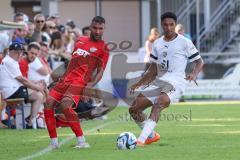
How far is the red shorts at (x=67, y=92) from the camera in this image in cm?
1396

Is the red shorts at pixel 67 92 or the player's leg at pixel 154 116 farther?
the red shorts at pixel 67 92

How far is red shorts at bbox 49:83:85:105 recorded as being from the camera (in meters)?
14.0

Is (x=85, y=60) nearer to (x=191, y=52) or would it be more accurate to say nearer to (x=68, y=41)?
(x=191, y=52)

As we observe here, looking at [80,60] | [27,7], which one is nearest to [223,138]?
[80,60]

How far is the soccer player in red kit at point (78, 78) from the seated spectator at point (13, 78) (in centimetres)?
480

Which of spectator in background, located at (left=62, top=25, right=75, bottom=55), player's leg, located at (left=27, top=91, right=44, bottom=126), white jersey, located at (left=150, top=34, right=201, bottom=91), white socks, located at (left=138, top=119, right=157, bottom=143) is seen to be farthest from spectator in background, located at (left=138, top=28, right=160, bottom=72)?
white socks, located at (left=138, top=119, right=157, bottom=143)

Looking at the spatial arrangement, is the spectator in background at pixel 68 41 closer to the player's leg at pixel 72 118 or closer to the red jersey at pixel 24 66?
the red jersey at pixel 24 66

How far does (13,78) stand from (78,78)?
17.0ft

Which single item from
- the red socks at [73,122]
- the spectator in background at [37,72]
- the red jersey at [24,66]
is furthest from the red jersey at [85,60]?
the spectator in background at [37,72]

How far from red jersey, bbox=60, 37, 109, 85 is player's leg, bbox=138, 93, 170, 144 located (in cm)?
110

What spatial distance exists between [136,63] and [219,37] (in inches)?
289

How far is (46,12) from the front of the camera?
3506cm

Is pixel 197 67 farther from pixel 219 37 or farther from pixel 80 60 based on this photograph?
pixel 219 37

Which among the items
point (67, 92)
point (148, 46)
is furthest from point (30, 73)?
point (148, 46)
